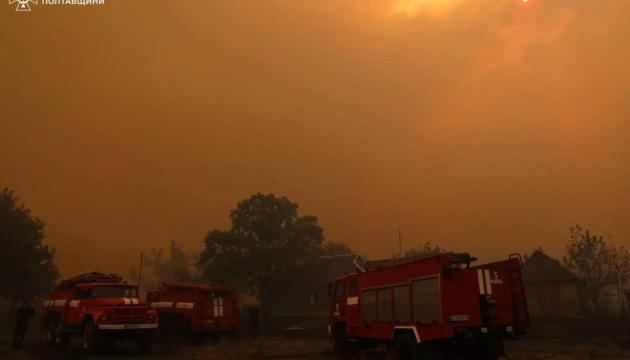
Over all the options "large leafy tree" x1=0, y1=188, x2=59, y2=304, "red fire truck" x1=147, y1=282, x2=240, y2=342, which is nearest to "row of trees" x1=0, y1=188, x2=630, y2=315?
"large leafy tree" x1=0, y1=188, x2=59, y2=304

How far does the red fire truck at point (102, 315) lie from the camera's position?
17.6 m

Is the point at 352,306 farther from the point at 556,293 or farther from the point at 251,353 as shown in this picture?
the point at 556,293

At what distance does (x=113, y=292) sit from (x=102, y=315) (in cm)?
172

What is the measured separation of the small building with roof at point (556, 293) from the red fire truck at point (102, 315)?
37752 mm

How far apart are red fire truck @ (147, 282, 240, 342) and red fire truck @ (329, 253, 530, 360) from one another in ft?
38.1

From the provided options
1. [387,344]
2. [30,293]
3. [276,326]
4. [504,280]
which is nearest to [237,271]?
[276,326]

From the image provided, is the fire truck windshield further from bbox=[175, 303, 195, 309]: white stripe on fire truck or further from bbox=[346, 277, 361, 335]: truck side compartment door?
bbox=[346, 277, 361, 335]: truck side compartment door

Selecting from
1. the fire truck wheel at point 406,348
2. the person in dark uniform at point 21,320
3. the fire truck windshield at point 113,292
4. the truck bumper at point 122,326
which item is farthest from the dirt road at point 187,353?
the fire truck wheel at point 406,348

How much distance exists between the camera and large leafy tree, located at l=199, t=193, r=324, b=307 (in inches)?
1980

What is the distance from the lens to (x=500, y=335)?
1230cm

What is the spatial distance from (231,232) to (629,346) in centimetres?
3828

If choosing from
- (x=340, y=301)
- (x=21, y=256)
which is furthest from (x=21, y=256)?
(x=340, y=301)

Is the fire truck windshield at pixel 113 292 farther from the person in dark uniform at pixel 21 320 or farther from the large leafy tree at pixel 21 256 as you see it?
the large leafy tree at pixel 21 256

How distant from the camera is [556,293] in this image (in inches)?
1781
